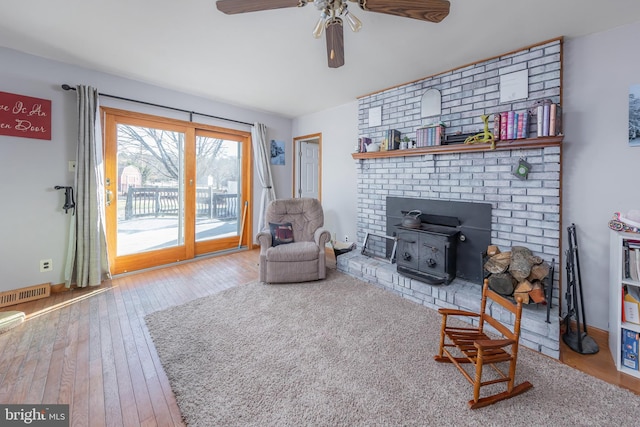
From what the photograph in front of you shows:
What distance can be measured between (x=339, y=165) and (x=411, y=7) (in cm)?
287

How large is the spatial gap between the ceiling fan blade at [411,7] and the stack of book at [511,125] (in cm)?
135

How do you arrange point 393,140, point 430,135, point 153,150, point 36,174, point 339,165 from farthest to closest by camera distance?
point 339,165 → point 153,150 → point 393,140 → point 430,135 → point 36,174

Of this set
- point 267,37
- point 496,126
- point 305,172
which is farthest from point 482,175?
point 305,172

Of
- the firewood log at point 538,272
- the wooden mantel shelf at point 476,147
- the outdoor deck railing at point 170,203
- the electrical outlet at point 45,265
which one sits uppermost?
the wooden mantel shelf at point 476,147

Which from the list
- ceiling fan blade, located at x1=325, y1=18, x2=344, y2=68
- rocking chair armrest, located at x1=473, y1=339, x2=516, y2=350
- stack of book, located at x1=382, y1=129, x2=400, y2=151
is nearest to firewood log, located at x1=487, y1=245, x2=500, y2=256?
rocking chair armrest, located at x1=473, y1=339, x2=516, y2=350

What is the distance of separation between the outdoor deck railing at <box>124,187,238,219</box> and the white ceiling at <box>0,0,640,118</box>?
A: 58.4 inches

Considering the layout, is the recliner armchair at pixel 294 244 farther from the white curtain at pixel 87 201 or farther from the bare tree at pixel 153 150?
the white curtain at pixel 87 201

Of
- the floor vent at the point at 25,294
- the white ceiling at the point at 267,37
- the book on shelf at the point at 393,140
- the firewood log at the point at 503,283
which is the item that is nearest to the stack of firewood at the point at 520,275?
the firewood log at the point at 503,283

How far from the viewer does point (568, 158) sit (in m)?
2.27

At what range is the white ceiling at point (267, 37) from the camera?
191cm

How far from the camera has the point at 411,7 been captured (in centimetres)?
148

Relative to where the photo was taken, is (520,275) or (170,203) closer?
(520,275)

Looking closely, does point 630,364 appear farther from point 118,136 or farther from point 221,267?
point 118,136

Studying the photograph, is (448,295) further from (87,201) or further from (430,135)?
(87,201)
